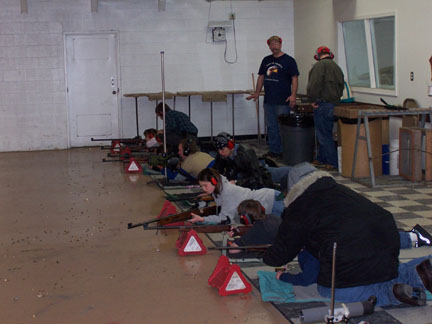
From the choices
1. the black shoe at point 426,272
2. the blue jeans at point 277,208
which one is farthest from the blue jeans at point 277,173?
the black shoe at point 426,272

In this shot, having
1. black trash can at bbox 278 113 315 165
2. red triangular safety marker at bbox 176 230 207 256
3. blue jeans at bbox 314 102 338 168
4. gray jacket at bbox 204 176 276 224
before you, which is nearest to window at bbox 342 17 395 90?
blue jeans at bbox 314 102 338 168

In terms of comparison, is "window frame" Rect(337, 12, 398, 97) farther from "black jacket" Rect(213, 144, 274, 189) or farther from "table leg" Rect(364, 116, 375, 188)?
"black jacket" Rect(213, 144, 274, 189)

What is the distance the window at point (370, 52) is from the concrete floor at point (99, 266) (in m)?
4.24

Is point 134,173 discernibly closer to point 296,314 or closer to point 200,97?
point 200,97

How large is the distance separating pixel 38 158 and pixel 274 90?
4727 millimetres

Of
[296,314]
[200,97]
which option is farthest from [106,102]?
[296,314]

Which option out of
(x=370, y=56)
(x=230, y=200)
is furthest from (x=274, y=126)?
(x=230, y=200)

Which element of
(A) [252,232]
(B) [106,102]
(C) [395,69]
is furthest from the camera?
(B) [106,102]

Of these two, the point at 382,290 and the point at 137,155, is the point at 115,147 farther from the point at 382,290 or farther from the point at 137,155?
the point at 382,290

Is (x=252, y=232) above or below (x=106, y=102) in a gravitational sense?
below

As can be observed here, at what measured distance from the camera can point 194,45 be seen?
1404cm

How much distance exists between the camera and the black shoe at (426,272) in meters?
4.09

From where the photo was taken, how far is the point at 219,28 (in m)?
13.9

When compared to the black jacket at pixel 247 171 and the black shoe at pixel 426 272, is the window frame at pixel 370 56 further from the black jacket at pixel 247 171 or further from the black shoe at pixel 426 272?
the black shoe at pixel 426 272
